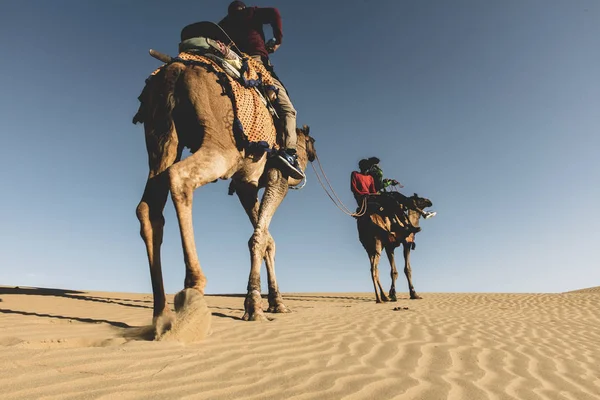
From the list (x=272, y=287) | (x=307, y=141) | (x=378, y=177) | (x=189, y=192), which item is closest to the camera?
(x=189, y=192)

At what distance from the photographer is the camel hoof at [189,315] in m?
2.99

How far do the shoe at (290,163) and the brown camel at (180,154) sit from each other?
0.55 metres

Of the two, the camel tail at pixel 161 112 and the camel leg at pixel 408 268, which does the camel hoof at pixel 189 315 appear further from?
the camel leg at pixel 408 268

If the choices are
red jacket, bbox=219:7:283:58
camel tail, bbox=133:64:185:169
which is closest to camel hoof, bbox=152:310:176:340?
camel tail, bbox=133:64:185:169

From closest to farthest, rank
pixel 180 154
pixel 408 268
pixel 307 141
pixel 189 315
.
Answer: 1. pixel 189 315
2. pixel 180 154
3. pixel 307 141
4. pixel 408 268

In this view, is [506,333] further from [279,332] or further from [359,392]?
[359,392]

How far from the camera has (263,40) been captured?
20.0 feet

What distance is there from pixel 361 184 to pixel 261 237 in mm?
7315

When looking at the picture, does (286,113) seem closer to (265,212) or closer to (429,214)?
(265,212)

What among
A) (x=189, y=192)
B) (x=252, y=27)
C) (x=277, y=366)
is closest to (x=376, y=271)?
(x=252, y=27)

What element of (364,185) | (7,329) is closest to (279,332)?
(7,329)

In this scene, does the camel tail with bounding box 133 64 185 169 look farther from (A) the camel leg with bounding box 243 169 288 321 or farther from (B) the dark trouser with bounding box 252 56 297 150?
(A) the camel leg with bounding box 243 169 288 321

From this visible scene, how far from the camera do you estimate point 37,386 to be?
6.08 ft

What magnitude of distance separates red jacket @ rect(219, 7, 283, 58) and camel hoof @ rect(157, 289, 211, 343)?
4.04 metres
